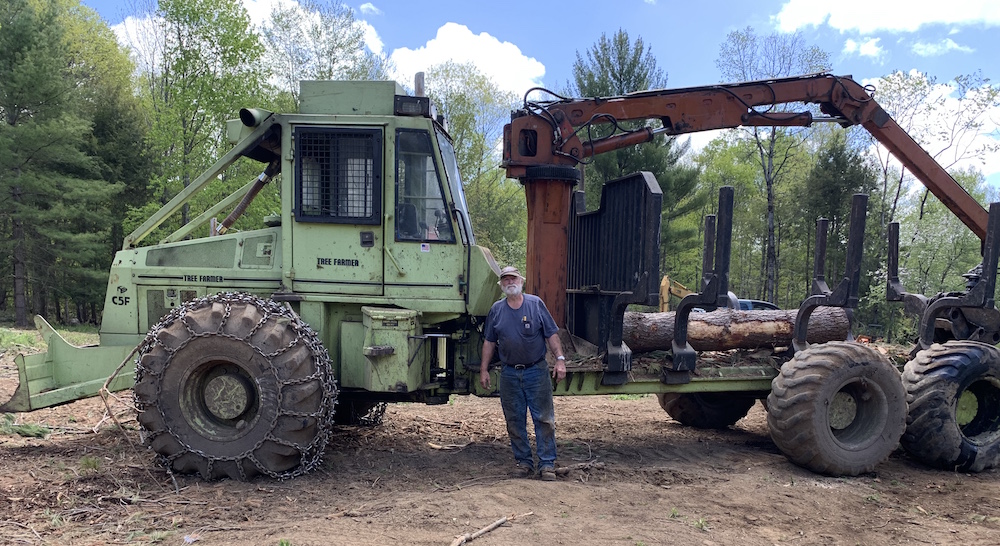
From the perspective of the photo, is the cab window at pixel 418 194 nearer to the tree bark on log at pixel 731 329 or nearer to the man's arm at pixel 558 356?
the man's arm at pixel 558 356

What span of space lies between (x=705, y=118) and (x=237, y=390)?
5.28 metres

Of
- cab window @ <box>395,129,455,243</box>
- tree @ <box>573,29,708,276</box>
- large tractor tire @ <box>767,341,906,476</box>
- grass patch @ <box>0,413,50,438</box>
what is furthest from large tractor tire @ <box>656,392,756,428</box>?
tree @ <box>573,29,708,276</box>

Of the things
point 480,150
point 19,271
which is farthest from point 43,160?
Answer: point 480,150

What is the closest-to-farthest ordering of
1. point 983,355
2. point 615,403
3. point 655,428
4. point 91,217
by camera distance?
1. point 983,355
2. point 655,428
3. point 615,403
4. point 91,217

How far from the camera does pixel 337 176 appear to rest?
5.68 m

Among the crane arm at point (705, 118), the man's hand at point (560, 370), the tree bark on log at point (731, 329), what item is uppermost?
the crane arm at point (705, 118)

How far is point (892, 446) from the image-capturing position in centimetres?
581

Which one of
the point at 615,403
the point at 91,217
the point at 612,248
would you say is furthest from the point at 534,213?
the point at 91,217

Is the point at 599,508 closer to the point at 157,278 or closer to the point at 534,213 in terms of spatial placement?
the point at 534,213

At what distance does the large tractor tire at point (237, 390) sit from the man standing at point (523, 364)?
1434mm

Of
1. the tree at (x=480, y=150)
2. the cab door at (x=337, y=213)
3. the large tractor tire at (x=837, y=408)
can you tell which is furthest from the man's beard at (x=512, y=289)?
the tree at (x=480, y=150)

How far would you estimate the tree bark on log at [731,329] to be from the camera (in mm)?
6480

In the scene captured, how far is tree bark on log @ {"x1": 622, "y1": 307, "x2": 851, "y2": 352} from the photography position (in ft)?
21.3

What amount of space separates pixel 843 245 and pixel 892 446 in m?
21.7
